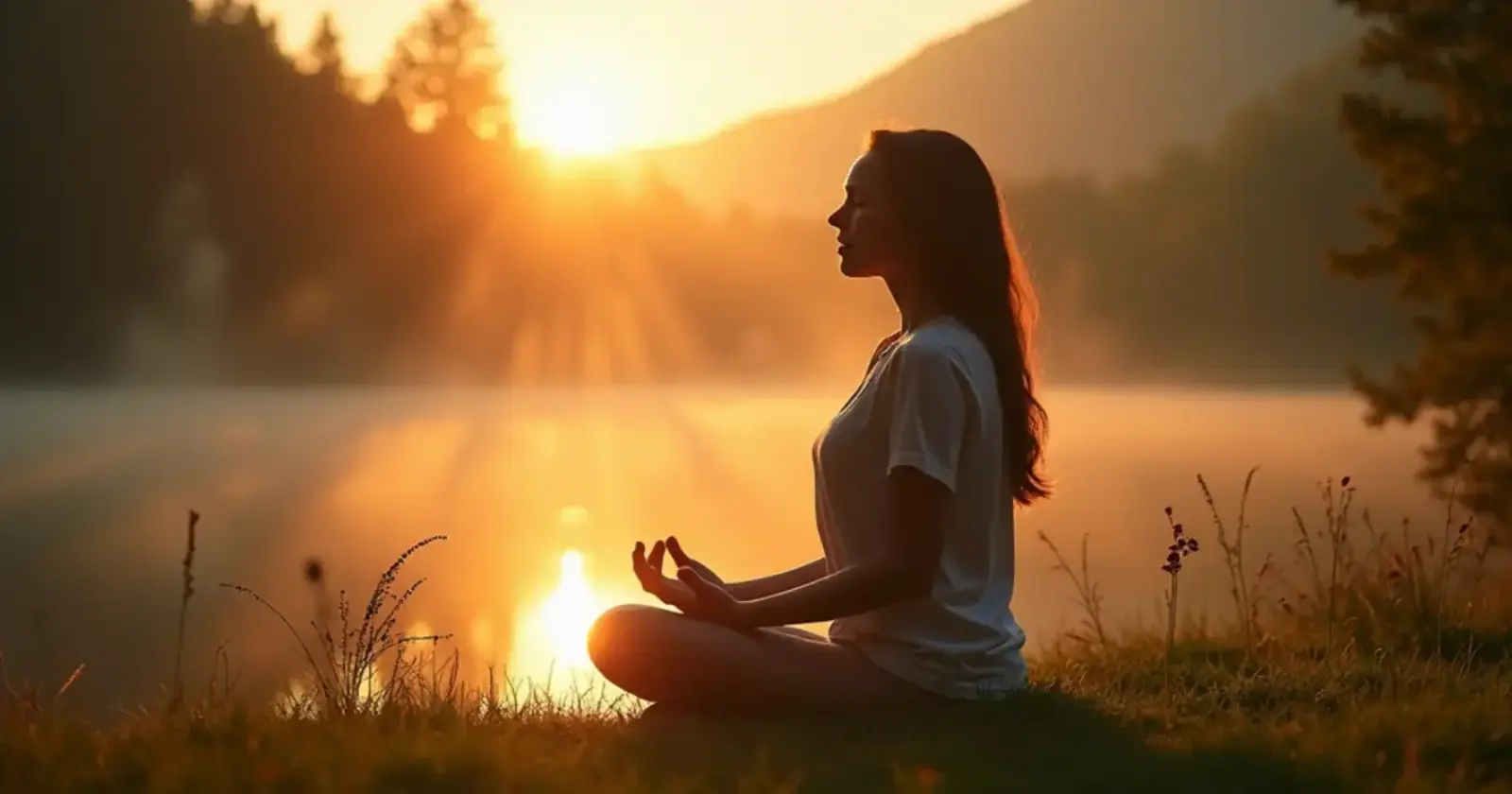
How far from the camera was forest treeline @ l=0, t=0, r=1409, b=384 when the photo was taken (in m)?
38.3

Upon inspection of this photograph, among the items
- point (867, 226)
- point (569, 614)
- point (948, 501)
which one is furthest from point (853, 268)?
point (569, 614)

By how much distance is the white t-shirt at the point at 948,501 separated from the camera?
11.3 ft

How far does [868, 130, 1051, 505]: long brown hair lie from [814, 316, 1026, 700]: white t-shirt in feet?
0.29

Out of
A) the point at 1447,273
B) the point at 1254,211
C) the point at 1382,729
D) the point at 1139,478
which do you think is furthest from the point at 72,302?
the point at 1254,211

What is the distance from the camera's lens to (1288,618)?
657 centimetres

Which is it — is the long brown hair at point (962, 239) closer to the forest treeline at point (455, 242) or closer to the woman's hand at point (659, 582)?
the woman's hand at point (659, 582)

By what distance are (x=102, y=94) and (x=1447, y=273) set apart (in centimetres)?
3784

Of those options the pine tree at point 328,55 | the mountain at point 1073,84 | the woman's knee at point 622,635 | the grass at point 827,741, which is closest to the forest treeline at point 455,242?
the pine tree at point 328,55

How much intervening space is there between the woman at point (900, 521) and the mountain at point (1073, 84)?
338ft

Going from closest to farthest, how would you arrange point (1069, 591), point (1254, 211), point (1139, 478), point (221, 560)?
1. point (1069, 591)
2. point (221, 560)
3. point (1139, 478)
4. point (1254, 211)

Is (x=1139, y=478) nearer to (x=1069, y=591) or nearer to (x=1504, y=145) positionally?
(x=1069, y=591)

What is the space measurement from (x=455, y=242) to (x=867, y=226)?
43.9 m

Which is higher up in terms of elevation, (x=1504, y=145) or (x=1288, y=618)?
(x=1504, y=145)

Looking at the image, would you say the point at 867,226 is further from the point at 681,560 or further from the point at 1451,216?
the point at 1451,216
